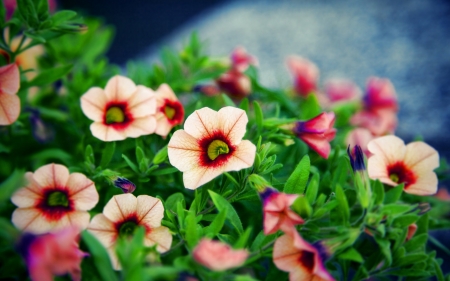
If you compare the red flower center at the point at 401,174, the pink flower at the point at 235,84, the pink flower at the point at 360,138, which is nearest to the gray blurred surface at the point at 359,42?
the pink flower at the point at 235,84

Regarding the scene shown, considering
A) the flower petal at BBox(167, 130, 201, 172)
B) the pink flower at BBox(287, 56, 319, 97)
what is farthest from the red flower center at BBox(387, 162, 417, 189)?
the pink flower at BBox(287, 56, 319, 97)

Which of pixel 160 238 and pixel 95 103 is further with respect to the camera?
pixel 95 103

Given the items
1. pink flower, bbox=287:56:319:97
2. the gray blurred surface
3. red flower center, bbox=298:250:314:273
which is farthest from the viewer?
the gray blurred surface

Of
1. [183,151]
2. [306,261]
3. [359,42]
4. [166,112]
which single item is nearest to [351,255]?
[306,261]

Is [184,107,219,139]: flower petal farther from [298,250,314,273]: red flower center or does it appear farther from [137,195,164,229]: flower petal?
[298,250,314,273]: red flower center

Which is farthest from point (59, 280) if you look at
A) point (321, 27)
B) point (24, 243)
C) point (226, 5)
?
point (226, 5)

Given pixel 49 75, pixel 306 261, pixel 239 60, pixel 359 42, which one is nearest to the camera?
pixel 306 261

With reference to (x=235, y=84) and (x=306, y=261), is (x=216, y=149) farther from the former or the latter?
(x=235, y=84)
